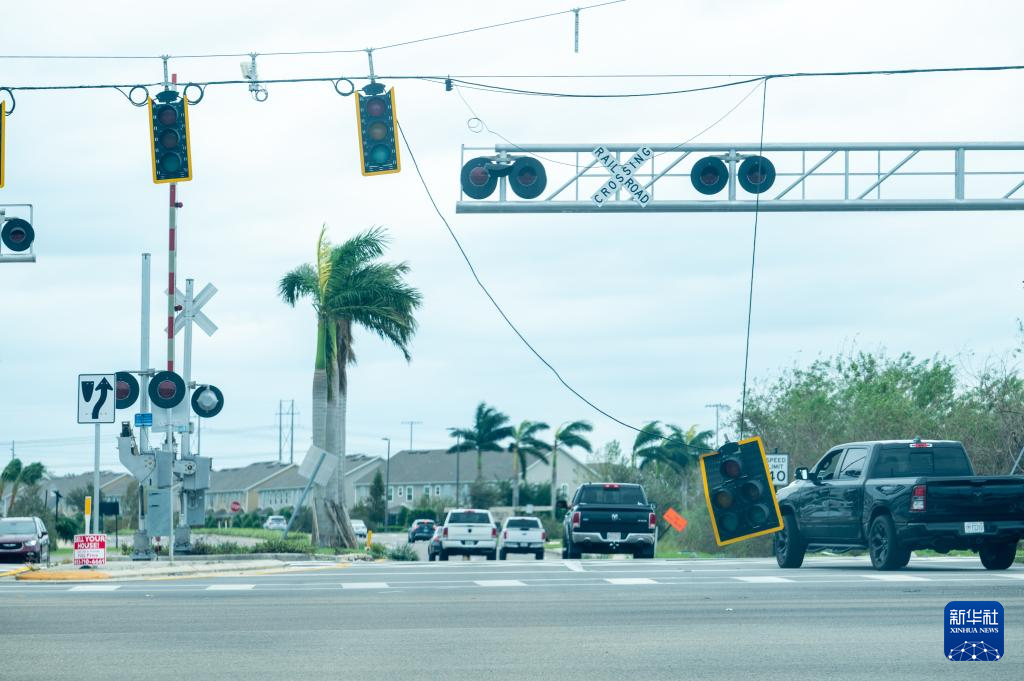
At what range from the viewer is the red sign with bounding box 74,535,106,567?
24.4 m

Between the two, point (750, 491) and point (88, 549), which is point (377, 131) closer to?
point (750, 491)

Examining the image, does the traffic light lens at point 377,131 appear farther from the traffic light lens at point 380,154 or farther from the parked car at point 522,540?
the parked car at point 522,540

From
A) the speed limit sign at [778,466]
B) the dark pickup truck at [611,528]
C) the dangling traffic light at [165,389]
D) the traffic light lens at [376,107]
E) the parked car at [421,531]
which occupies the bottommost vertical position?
the parked car at [421,531]

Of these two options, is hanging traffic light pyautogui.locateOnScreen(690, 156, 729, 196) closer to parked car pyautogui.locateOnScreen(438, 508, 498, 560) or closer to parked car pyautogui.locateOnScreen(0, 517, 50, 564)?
parked car pyautogui.locateOnScreen(438, 508, 498, 560)

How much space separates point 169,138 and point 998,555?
519 inches

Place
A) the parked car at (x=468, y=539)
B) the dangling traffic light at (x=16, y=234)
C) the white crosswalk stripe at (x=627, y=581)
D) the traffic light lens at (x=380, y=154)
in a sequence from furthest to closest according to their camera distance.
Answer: the parked car at (x=468, y=539)
the dangling traffic light at (x=16, y=234)
the white crosswalk stripe at (x=627, y=581)
the traffic light lens at (x=380, y=154)

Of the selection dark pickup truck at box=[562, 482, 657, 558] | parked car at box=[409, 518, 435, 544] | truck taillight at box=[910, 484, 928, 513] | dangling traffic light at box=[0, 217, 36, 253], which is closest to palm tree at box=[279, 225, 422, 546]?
dark pickup truck at box=[562, 482, 657, 558]

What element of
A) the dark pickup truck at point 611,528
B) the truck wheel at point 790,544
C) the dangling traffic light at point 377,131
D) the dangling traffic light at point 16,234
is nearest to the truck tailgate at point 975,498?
the truck wheel at point 790,544

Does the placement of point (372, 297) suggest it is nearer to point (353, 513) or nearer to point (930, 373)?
point (930, 373)

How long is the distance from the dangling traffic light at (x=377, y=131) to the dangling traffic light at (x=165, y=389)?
7921mm

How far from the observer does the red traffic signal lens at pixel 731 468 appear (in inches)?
636

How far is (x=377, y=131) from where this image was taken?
18797 mm

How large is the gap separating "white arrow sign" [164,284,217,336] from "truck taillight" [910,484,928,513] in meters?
14.7

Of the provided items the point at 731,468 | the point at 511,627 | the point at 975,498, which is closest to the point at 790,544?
the point at 975,498
